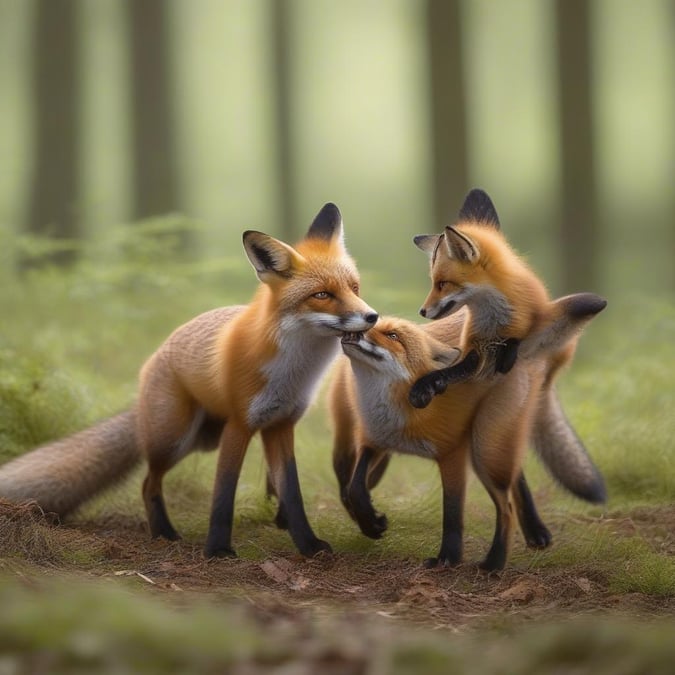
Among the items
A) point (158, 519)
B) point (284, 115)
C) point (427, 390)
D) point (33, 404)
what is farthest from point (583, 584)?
point (284, 115)

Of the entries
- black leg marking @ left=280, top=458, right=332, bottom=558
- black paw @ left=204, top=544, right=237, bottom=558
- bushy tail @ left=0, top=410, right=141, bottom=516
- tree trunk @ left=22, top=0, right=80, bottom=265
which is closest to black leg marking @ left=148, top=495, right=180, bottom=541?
bushy tail @ left=0, top=410, right=141, bottom=516

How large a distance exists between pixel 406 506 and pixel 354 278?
1968mm

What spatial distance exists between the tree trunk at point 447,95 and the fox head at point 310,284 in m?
8.07

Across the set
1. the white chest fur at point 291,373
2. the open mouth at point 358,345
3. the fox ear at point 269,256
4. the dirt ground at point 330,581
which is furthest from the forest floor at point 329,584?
the fox ear at point 269,256

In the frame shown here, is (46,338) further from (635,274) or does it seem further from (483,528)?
(635,274)

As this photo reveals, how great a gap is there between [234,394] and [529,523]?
194 centimetres

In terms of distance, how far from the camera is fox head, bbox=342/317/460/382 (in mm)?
5039

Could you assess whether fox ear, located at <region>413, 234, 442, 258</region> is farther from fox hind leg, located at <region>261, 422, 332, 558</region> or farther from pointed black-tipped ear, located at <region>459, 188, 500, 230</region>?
fox hind leg, located at <region>261, 422, 332, 558</region>

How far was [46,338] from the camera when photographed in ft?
34.9

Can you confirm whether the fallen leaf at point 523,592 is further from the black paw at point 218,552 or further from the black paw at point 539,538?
the black paw at point 218,552

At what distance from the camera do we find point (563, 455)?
5.95 metres

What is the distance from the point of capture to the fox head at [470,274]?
498 centimetres

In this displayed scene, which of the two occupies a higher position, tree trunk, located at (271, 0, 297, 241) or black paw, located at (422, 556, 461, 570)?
tree trunk, located at (271, 0, 297, 241)

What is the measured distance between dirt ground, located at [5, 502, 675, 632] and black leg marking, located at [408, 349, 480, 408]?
2.84ft
